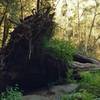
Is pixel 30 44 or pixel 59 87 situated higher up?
pixel 30 44

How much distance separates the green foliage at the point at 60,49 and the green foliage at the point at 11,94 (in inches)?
83.1

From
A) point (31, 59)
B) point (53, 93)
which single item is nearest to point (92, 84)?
point (53, 93)

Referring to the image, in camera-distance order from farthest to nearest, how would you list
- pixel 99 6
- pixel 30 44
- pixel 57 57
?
1. pixel 99 6
2. pixel 57 57
3. pixel 30 44

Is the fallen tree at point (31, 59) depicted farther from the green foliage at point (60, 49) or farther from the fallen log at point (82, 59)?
the fallen log at point (82, 59)

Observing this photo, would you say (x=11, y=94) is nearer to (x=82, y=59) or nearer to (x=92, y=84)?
(x=92, y=84)

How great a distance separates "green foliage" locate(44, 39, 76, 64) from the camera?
1458 centimetres

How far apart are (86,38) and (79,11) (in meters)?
3.91

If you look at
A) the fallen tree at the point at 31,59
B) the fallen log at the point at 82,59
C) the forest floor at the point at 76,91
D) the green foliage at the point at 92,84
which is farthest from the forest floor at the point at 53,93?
the fallen log at the point at 82,59

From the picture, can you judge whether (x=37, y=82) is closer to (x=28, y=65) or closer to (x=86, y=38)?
(x=28, y=65)

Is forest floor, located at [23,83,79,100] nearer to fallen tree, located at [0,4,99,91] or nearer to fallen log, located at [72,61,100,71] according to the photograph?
fallen tree, located at [0,4,99,91]

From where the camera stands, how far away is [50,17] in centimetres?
1408

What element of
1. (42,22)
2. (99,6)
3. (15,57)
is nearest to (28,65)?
(15,57)

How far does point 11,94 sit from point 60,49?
3.09 m

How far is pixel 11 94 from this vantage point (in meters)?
12.8
